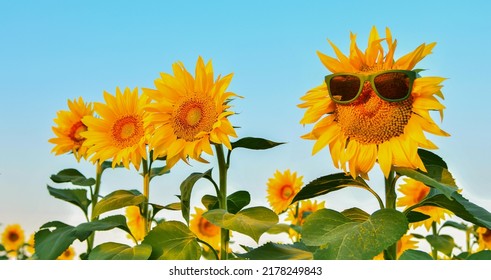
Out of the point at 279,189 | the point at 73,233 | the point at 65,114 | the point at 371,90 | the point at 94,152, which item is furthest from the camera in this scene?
the point at 279,189

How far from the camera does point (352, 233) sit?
123cm

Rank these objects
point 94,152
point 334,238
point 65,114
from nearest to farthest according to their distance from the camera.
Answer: point 334,238 → point 94,152 → point 65,114

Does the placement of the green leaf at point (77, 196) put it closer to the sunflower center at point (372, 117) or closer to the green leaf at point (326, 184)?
the green leaf at point (326, 184)

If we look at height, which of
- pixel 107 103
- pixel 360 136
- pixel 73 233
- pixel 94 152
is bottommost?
pixel 73 233

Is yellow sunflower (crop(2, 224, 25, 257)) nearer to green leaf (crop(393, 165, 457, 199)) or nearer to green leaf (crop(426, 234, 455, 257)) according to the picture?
green leaf (crop(426, 234, 455, 257))

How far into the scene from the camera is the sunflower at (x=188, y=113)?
1.51 metres

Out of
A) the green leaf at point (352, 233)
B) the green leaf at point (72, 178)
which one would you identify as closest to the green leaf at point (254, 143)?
the green leaf at point (352, 233)

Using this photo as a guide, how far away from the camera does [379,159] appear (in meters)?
1.31

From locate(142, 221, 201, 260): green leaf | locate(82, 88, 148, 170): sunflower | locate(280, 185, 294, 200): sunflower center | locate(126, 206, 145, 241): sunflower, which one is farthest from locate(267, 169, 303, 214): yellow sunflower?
locate(142, 221, 201, 260): green leaf

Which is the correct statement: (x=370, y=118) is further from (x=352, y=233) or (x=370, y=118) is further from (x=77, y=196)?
(x=77, y=196)

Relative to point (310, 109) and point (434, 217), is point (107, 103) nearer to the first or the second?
point (310, 109)
